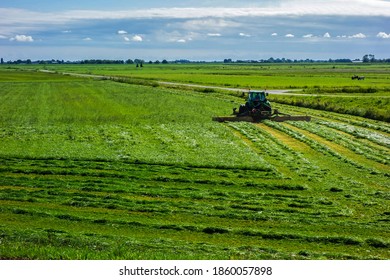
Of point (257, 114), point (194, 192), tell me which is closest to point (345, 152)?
point (194, 192)

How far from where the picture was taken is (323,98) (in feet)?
204

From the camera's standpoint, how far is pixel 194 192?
1761 centimetres

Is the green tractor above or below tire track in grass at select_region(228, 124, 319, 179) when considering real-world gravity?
above

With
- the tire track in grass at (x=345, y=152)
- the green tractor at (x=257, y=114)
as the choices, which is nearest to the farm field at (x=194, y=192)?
the tire track in grass at (x=345, y=152)

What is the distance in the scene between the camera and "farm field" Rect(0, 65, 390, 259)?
12.4 meters

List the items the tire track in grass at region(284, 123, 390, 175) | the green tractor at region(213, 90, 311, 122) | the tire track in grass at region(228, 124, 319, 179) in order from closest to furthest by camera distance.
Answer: the tire track in grass at region(228, 124, 319, 179)
the tire track in grass at region(284, 123, 390, 175)
the green tractor at region(213, 90, 311, 122)

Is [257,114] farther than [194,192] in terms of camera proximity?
Yes

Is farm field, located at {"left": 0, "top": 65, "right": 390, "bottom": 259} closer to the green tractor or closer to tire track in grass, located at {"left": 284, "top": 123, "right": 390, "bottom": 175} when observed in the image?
tire track in grass, located at {"left": 284, "top": 123, "right": 390, "bottom": 175}

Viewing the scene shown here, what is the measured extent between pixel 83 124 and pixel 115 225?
2426 cm

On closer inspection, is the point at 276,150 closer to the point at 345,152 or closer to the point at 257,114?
the point at 345,152

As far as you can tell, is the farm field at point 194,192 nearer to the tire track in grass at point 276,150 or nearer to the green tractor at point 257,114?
the tire track in grass at point 276,150

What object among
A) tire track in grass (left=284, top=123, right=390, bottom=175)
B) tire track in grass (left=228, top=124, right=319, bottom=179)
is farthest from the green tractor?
tire track in grass (left=284, top=123, right=390, bottom=175)

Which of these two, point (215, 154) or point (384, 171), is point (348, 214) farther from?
point (215, 154)

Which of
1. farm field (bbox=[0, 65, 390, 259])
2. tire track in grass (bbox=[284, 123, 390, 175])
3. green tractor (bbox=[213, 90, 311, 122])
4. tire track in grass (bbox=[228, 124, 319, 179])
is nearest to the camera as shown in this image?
farm field (bbox=[0, 65, 390, 259])
